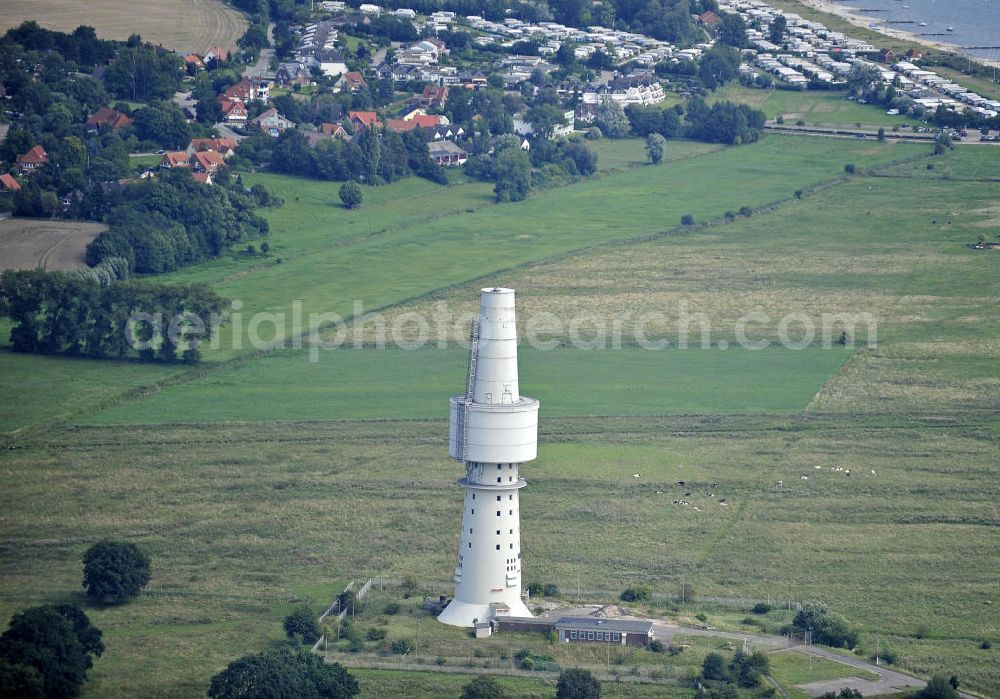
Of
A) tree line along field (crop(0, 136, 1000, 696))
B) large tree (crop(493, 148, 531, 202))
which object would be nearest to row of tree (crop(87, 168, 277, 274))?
tree line along field (crop(0, 136, 1000, 696))

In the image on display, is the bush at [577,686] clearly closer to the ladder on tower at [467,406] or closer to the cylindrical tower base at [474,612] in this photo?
the cylindrical tower base at [474,612]

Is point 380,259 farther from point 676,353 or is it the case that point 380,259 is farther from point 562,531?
point 562,531

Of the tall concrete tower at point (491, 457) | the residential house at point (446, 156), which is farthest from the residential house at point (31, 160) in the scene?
the tall concrete tower at point (491, 457)

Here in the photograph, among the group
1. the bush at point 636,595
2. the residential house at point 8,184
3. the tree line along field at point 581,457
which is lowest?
the bush at point 636,595

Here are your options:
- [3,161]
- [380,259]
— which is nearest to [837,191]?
[380,259]

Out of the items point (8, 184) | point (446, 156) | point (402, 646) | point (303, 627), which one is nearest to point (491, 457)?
point (402, 646)

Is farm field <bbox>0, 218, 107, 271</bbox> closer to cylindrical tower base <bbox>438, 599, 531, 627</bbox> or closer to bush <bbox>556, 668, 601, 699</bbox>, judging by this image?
cylindrical tower base <bbox>438, 599, 531, 627</bbox>
